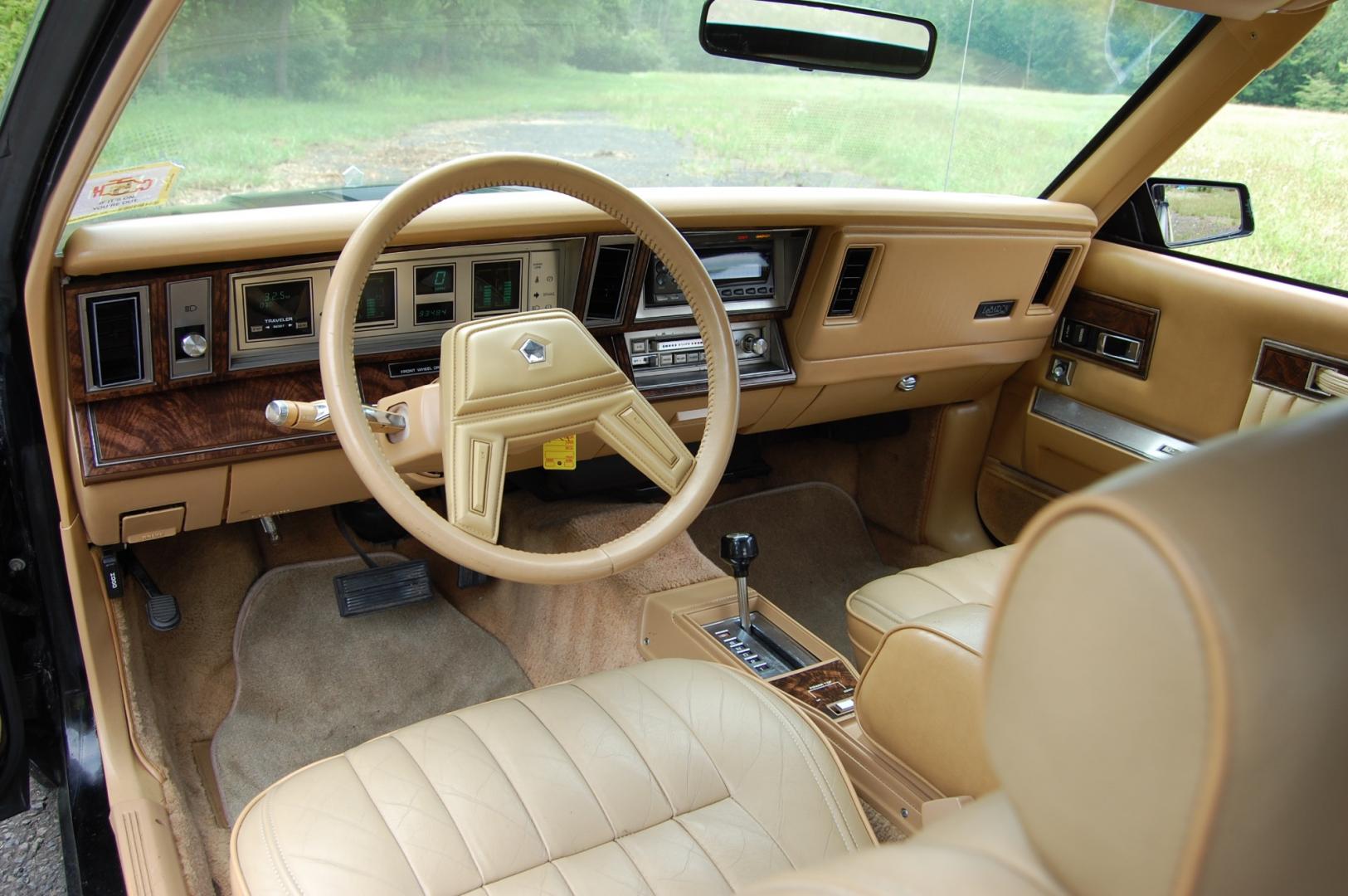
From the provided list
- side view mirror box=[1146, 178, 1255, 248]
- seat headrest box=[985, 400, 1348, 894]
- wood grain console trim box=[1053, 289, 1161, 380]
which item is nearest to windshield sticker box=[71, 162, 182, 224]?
seat headrest box=[985, 400, 1348, 894]

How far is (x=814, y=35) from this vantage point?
2.02 m

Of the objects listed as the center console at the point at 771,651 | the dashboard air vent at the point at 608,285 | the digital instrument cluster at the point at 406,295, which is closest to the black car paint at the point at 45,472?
the digital instrument cluster at the point at 406,295

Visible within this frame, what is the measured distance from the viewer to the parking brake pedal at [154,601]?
2.25m

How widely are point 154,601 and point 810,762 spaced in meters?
1.48

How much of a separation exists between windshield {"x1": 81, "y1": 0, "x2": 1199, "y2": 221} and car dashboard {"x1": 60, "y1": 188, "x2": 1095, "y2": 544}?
0.09m

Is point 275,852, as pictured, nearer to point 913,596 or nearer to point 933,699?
point 933,699

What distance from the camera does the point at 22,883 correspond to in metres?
2.08

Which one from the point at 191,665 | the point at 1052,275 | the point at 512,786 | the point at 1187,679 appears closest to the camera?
the point at 1187,679

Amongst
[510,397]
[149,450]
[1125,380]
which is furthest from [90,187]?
[1125,380]

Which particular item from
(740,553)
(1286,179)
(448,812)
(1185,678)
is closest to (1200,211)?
(1286,179)

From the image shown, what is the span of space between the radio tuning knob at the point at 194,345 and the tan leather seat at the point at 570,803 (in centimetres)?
77

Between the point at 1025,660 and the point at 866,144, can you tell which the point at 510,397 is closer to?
the point at 1025,660

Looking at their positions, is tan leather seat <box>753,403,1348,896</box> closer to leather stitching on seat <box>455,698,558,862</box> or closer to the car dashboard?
leather stitching on seat <box>455,698,558,862</box>

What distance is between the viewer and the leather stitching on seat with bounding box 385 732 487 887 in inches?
51.6
